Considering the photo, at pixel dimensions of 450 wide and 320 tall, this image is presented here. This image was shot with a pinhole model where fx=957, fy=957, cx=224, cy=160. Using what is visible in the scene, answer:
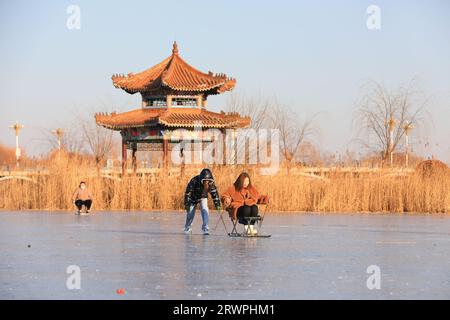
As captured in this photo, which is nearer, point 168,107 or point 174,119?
point 174,119

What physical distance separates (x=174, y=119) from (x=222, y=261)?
33.2 meters

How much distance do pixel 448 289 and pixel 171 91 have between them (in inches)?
1483

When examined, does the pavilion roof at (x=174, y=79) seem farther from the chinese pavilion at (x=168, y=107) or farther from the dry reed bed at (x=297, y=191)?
the dry reed bed at (x=297, y=191)

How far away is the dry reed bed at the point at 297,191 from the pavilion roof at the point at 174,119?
13692 millimetres

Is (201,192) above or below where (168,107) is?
below

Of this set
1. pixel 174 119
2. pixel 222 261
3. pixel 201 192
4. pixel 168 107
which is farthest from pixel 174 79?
pixel 222 261

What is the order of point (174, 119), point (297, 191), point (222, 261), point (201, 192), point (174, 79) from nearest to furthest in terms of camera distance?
point (222, 261)
point (201, 192)
point (297, 191)
point (174, 119)
point (174, 79)

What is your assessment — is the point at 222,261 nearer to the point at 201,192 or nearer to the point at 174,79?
the point at 201,192

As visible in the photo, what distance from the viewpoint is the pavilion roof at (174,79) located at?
156 ft

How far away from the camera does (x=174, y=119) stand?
154ft

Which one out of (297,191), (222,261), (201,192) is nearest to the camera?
(222,261)

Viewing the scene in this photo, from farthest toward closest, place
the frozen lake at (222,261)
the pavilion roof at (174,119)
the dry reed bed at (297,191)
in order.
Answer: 1. the pavilion roof at (174,119)
2. the dry reed bed at (297,191)
3. the frozen lake at (222,261)

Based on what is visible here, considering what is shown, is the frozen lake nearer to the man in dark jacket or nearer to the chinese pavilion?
the man in dark jacket

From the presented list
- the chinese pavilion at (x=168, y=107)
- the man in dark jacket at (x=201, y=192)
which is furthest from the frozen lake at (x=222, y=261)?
the chinese pavilion at (x=168, y=107)
